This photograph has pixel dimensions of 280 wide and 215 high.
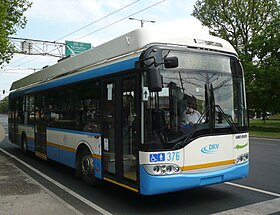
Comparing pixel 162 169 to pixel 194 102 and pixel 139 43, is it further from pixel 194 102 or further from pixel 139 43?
pixel 139 43

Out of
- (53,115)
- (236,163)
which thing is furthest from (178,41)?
(53,115)

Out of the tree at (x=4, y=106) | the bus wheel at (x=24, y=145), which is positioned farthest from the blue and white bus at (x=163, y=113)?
the tree at (x=4, y=106)

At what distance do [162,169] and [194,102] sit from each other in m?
1.30

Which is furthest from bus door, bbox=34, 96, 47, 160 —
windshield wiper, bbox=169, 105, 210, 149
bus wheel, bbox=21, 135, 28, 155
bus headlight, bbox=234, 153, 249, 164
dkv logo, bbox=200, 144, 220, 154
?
bus headlight, bbox=234, 153, 249, 164

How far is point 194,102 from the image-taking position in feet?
18.7

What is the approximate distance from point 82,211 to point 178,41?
3.47 metres

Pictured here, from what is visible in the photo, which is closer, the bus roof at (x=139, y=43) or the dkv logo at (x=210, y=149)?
the dkv logo at (x=210, y=149)

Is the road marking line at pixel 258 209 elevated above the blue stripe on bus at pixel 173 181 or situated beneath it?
situated beneath

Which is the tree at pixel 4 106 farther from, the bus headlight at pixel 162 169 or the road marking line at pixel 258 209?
the road marking line at pixel 258 209

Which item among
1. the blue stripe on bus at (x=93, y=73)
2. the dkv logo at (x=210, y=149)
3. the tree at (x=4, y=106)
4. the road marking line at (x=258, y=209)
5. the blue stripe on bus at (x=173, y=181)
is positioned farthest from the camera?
the tree at (x=4, y=106)

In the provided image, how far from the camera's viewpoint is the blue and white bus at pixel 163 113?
17.7ft

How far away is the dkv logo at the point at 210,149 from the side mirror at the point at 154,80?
1.40 metres

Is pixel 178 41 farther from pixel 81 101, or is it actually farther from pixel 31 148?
pixel 31 148

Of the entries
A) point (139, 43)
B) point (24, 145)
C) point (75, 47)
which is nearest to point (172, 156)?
point (139, 43)
